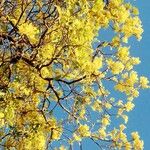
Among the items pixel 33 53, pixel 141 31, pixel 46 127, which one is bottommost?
pixel 46 127

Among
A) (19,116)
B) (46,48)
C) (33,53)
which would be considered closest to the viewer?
(46,48)

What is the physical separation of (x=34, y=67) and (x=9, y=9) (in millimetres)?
1036

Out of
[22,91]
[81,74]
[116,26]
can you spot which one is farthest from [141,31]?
[22,91]

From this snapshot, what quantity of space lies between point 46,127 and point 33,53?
1.30 metres

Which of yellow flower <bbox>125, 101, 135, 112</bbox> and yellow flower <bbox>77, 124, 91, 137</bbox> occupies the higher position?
yellow flower <bbox>125, 101, 135, 112</bbox>

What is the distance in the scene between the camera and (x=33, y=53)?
25.9 ft

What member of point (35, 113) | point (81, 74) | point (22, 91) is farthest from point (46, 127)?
point (81, 74)

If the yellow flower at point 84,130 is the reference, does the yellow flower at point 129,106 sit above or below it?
above

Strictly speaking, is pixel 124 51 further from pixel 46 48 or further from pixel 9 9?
pixel 9 9

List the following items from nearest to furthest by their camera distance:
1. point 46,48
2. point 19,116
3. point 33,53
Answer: point 46,48 < point 33,53 < point 19,116

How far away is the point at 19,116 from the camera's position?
8430mm

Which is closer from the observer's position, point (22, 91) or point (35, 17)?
point (22, 91)

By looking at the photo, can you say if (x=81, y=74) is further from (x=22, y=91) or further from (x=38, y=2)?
(x=38, y=2)

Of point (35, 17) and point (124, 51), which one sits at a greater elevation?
point (35, 17)
